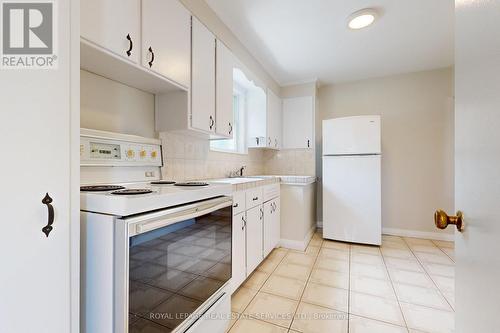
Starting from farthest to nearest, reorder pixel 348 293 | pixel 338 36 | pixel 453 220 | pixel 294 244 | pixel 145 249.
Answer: pixel 294 244 < pixel 338 36 < pixel 348 293 < pixel 145 249 < pixel 453 220

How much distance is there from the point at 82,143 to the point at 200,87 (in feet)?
2.83

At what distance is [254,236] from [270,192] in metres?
0.57

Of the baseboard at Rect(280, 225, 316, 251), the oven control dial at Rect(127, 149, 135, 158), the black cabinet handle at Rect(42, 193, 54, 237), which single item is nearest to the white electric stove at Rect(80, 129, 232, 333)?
the oven control dial at Rect(127, 149, 135, 158)

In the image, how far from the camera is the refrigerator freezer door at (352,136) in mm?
2824

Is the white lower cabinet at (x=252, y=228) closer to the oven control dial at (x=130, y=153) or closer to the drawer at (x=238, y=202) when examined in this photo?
the drawer at (x=238, y=202)

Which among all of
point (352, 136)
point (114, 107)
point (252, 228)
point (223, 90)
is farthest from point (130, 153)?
point (352, 136)

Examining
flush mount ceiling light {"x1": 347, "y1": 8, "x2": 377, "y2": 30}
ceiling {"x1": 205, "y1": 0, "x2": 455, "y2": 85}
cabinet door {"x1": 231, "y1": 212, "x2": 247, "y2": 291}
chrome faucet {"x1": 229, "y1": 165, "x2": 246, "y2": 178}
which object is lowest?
cabinet door {"x1": 231, "y1": 212, "x2": 247, "y2": 291}

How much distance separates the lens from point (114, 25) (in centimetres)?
105

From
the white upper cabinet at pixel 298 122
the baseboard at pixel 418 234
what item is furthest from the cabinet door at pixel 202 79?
the baseboard at pixel 418 234

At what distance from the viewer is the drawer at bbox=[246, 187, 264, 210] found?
73.7 inches

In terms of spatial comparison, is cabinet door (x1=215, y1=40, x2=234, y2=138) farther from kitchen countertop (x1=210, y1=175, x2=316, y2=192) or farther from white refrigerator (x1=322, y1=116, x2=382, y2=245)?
white refrigerator (x1=322, y1=116, x2=382, y2=245)

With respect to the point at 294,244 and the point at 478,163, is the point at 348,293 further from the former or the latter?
the point at 478,163

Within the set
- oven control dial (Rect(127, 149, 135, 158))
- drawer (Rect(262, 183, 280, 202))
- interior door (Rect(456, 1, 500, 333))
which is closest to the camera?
interior door (Rect(456, 1, 500, 333))

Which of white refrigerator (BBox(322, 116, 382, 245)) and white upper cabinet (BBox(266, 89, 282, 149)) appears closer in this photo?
white refrigerator (BBox(322, 116, 382, 245))
